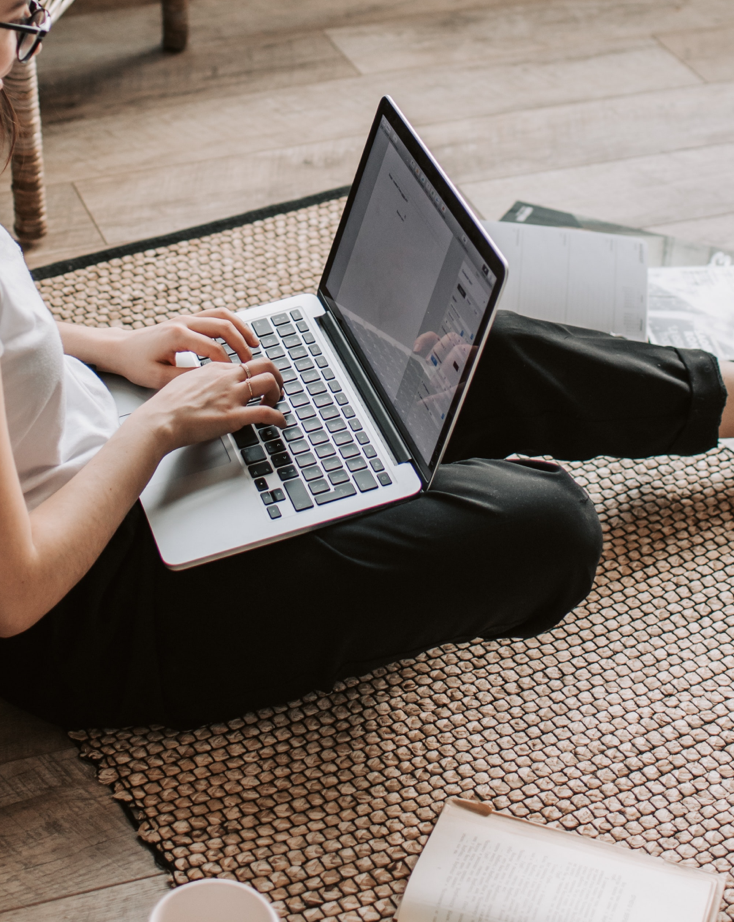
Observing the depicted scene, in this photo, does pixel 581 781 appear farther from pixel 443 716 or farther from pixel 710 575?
pixel 710 575

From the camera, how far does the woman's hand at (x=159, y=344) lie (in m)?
0.92

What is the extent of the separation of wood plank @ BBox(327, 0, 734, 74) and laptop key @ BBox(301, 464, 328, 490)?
4.35 ft

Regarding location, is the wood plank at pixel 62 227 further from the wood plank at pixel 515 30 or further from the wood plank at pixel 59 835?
the wood plank at pixel 59 835

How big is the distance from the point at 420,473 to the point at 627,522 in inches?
17.7

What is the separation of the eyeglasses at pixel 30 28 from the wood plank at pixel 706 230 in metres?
1.12

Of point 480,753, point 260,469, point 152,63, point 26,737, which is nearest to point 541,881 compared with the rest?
point 480,753

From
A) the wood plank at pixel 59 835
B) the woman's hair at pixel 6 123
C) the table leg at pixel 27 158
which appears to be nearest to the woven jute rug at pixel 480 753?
the wood plank at pixel 59 835

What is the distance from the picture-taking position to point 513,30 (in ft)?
6.82

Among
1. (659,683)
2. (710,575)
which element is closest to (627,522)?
(710,575)

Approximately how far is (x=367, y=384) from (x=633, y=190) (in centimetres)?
97

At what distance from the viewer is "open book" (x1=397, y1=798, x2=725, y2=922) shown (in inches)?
31.3

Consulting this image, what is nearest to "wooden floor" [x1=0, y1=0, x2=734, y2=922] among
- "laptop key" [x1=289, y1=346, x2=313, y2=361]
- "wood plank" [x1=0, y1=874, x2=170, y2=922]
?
"laptop key" [x1=289, y1=346, x2=313, y2=361]

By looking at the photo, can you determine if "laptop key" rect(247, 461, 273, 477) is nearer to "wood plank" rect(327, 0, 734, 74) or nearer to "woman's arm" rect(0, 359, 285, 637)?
"woman's arm" rect(0, 359, 285, 637)

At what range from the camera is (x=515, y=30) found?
2.08 m
